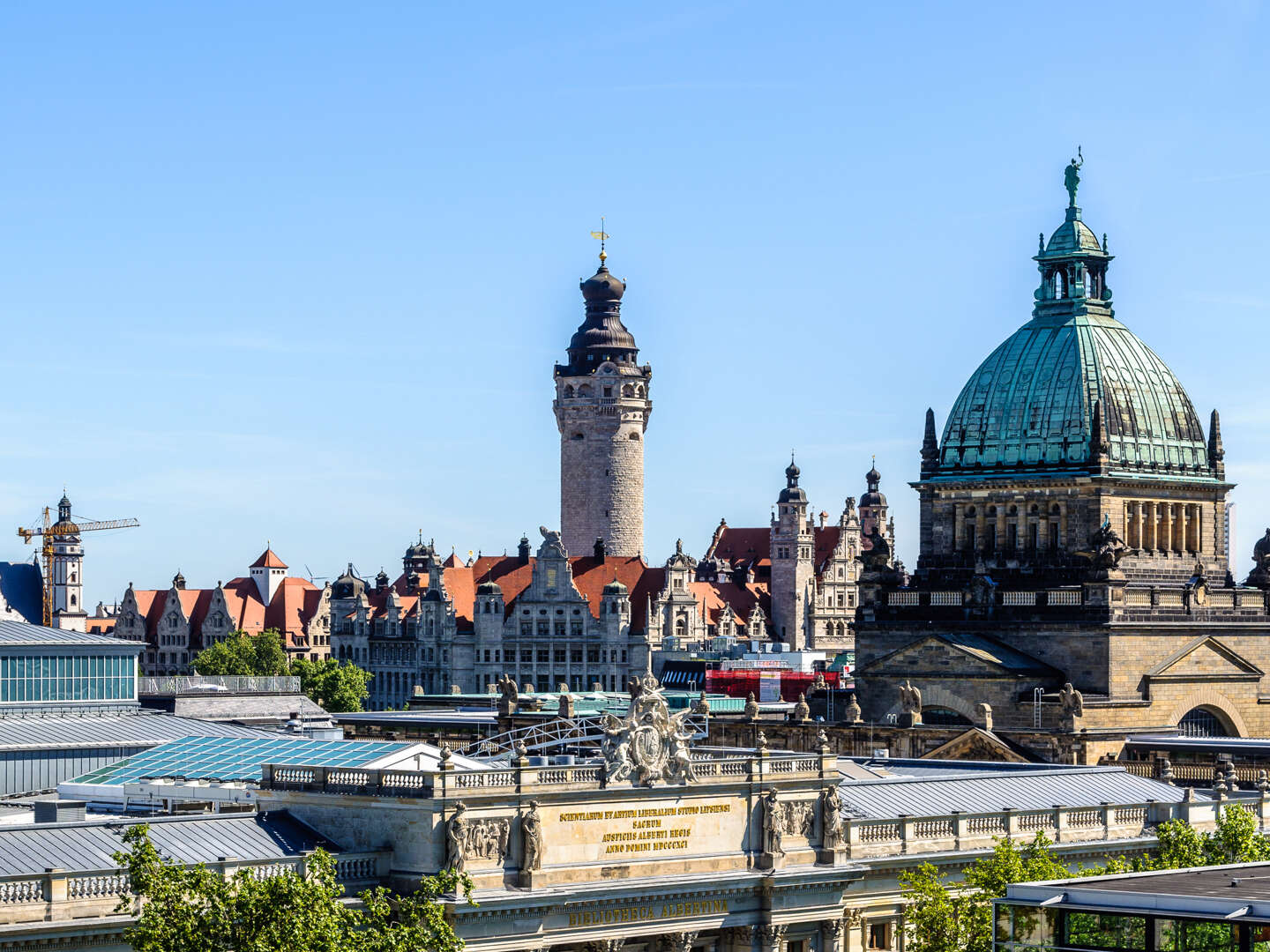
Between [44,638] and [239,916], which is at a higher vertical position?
[44,638]

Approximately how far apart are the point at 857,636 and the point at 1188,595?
1651 centimetres

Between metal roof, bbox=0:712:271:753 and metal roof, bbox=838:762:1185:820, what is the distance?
25079 mm

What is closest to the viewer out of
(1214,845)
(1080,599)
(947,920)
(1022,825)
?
(947,920)

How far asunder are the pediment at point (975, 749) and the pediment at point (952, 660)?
21.0 feet

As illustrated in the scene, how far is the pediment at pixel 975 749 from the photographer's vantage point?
12456cm

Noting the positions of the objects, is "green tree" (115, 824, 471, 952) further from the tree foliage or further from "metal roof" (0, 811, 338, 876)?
the tree foliage

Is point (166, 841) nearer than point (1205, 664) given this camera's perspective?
Yes

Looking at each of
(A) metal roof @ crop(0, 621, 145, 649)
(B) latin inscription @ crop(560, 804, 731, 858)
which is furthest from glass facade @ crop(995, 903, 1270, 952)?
(A) metal roof @ crop(0, 621, 145, 649)

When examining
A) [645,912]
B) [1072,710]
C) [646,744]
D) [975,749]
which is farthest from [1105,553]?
[645,912]

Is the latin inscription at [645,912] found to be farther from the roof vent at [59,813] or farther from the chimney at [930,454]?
the chimney at [930,454]

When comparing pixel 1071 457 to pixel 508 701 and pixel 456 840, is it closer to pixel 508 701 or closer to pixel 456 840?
pixel 508 701

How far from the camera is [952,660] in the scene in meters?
133

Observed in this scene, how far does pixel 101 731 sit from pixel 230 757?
1886 centimetres

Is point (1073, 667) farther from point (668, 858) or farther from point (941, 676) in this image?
point (668, 858)
